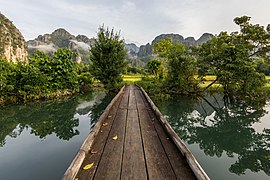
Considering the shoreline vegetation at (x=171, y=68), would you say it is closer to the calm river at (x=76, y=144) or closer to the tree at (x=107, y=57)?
the tree at (x=107, y=57)

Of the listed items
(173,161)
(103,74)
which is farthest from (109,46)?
(173,161)

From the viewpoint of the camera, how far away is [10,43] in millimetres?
64125

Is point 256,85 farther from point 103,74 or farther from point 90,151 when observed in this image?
point 90,151

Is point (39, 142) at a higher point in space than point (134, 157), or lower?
lower

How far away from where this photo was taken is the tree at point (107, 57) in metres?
14.9

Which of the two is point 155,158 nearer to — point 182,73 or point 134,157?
point 134,157

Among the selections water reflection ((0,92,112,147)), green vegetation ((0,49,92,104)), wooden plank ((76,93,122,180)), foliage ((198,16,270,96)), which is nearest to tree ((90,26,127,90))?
green vegetation ((0,49,92,104))

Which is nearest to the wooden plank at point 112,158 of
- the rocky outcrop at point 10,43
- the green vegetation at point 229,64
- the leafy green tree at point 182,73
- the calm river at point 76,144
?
the calm river at point 76,144

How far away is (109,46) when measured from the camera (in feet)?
48.8

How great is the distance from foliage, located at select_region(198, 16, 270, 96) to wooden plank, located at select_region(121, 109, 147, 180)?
1376cm

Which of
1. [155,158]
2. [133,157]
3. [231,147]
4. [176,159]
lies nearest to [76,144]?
[133,157]

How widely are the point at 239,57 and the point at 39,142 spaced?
17.1m

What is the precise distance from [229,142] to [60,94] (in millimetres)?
14279

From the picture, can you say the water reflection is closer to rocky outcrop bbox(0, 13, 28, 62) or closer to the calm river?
the calm river
